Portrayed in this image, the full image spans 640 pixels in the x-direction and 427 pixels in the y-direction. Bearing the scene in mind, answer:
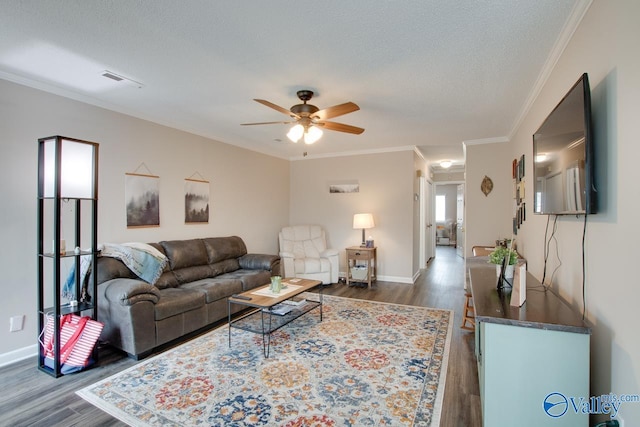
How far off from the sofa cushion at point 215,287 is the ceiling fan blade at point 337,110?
7.10 feet

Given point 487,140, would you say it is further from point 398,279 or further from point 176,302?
point 176,302

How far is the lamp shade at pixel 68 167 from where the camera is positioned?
2500mm

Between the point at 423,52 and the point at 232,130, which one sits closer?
the point at 423,52

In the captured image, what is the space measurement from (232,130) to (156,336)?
2845mm

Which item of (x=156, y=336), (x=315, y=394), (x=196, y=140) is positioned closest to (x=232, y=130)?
(x=196, y=140)

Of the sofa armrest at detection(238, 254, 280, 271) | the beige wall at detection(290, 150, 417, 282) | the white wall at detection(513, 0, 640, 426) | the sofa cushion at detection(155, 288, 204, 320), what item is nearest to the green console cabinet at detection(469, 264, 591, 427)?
the white wall at detection(513, 0, 640, 426)

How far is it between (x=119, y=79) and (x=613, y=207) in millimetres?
3623

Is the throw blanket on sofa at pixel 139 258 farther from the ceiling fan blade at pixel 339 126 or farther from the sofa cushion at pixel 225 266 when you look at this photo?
the ceiling fan blade at pixel 339 126

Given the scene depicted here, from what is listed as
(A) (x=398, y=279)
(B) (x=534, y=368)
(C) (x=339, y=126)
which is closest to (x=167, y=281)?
(C) (x=339, y=126)

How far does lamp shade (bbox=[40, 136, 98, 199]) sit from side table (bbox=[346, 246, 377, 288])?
3.91 m

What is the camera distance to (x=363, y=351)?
290 centimetres

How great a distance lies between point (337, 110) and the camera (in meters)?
2.84

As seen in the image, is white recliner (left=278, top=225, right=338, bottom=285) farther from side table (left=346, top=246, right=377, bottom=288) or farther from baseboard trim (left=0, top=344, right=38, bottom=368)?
baseboard trim (left=0, top=344, right=38, bottom=368)

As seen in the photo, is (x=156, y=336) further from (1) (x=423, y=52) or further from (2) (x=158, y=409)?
(1) (x=423, y=52)
